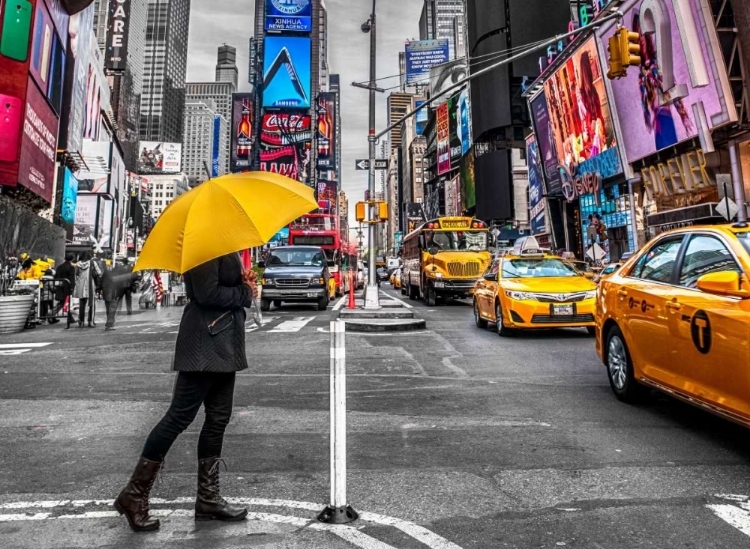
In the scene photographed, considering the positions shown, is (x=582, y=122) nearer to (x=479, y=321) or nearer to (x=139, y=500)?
(x=479, y=321)

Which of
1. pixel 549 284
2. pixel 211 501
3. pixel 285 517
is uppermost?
pixel 549 284

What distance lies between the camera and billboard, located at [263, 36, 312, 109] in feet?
320

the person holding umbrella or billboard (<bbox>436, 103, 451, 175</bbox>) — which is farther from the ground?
billboard (<bbox>436, 103, 451, 175</bbox>)

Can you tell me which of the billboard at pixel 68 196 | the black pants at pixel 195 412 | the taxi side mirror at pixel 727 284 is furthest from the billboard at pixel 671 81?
the billboard at pixel 68 196

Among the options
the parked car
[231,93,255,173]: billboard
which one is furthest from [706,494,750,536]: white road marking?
[231,93,255,173]: billboard

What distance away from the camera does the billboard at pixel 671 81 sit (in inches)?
775

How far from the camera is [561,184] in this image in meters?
38.4

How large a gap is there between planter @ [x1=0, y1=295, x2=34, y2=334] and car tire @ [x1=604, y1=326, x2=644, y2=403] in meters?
13.2

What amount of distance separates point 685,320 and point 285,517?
3.42 metres

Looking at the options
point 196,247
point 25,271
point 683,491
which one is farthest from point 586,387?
point 25,271

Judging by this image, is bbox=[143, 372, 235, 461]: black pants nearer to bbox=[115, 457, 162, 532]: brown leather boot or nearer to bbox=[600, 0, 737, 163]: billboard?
bbox=[115, 457, 162, 532]: brown leather boot

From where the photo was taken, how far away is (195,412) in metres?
3.30

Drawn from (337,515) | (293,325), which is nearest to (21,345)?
(293,325)

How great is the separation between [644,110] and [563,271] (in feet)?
53.5
